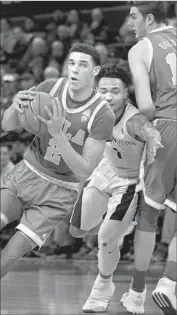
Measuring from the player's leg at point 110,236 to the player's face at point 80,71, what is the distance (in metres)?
0.68

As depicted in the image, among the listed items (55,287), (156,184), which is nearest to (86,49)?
(156,184)

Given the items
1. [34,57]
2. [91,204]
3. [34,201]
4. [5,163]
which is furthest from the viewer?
[34,57]

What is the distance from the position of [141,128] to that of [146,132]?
0.09 metres

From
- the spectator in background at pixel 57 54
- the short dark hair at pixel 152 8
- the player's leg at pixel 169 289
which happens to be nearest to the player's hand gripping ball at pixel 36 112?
the short dark hair at pixel 152 8

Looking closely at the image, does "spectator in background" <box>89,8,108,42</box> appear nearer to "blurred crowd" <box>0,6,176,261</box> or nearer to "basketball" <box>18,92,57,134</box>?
"blurred crowd" <box>0,6,176,261</box>

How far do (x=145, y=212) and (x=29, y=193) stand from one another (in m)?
0.57

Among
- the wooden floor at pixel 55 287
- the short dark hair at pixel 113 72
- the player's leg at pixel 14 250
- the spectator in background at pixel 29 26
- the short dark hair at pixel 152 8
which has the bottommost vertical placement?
the wooden floor at pixel 55 287

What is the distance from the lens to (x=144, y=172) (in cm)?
362

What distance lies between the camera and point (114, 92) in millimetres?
3949

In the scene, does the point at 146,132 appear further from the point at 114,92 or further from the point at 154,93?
the point at 114,92

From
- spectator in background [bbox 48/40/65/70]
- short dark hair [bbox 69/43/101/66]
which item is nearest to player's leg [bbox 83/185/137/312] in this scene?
short dark hair [bbox 69/43/101/66]

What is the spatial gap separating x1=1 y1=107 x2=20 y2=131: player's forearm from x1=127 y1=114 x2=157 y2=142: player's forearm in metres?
0.57

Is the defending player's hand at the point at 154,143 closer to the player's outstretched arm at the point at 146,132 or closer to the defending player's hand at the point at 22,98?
the player's outstretched arm at the point at 146,132

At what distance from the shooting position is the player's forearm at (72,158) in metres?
3.20
